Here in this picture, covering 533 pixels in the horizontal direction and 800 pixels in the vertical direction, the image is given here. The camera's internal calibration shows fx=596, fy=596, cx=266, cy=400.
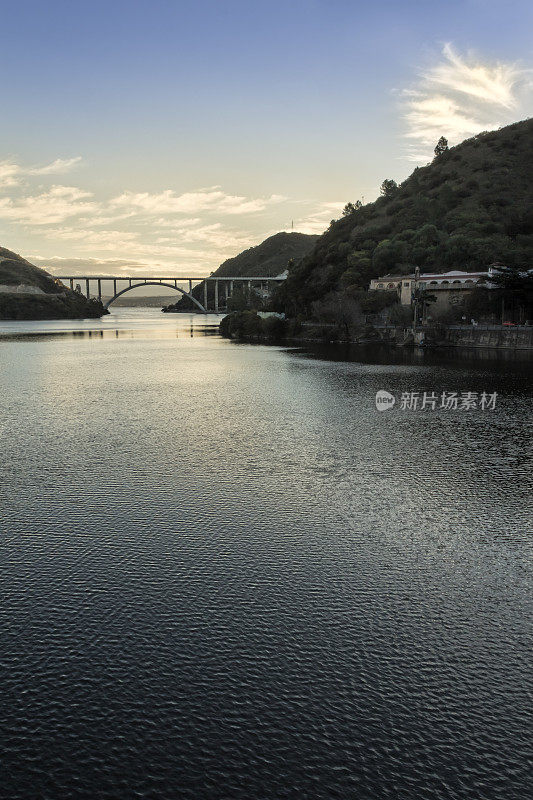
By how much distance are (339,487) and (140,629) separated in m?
10.2

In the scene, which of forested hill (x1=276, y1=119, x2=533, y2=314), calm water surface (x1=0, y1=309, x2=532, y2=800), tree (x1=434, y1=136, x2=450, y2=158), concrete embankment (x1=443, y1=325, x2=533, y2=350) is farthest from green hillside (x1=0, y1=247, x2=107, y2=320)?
calm water surface (x1=0, y1=309, x2=532, y2=800)

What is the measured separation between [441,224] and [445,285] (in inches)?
1247

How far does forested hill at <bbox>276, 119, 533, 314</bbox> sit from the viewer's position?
327 feet

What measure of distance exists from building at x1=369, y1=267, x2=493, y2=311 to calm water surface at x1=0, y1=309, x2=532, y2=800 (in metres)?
62.5

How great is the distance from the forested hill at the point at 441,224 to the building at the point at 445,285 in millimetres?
8516

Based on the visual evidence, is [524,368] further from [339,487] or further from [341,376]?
[339,487]

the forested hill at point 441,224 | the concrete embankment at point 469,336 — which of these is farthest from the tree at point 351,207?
the concrete embankment at point 469,336

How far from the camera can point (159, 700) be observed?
9.52 m

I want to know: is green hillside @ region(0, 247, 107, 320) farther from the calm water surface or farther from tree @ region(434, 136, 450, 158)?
the calm water surface

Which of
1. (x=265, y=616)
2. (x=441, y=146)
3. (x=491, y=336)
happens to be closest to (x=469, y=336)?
(x=491, y=336)

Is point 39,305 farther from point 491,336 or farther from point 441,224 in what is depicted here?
point 491,336

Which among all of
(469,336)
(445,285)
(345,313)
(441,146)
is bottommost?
(469,336)

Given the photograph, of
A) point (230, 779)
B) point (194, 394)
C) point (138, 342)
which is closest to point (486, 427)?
point (194, 394)

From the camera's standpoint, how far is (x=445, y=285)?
3413 inches
